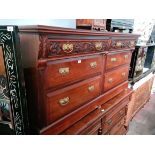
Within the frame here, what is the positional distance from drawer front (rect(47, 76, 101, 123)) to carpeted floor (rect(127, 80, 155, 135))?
1.57 m

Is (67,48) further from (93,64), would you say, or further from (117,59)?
(117,59)

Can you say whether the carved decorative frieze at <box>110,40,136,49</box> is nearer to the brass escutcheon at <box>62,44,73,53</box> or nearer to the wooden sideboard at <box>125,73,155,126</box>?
the brass escutcheon at <box>62,44,73,53</box>

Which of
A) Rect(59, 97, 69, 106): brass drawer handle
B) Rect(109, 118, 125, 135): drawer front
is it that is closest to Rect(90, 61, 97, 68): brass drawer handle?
Rect(59, 97, 69, 106): brass drawer handle

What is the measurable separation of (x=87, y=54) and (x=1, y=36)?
26.6 inches

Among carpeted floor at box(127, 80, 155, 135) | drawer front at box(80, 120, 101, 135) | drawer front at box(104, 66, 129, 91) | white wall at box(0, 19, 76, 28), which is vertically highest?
white wall at box(0, 19, 76, 28)

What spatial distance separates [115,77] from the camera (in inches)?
73.7

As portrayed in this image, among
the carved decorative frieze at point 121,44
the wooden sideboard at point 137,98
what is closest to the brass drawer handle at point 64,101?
the carved decorative frieze at point 121,44

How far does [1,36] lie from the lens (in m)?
0.90

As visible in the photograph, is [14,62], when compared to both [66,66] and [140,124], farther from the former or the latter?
[140,124]

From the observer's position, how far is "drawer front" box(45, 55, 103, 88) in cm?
106

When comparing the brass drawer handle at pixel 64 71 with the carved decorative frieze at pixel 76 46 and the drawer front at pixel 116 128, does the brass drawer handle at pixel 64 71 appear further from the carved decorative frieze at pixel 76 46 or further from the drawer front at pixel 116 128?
the drawer front at pixel 116 128

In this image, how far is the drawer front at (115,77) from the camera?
1723 mm

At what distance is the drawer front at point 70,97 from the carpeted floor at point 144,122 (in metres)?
1.57
